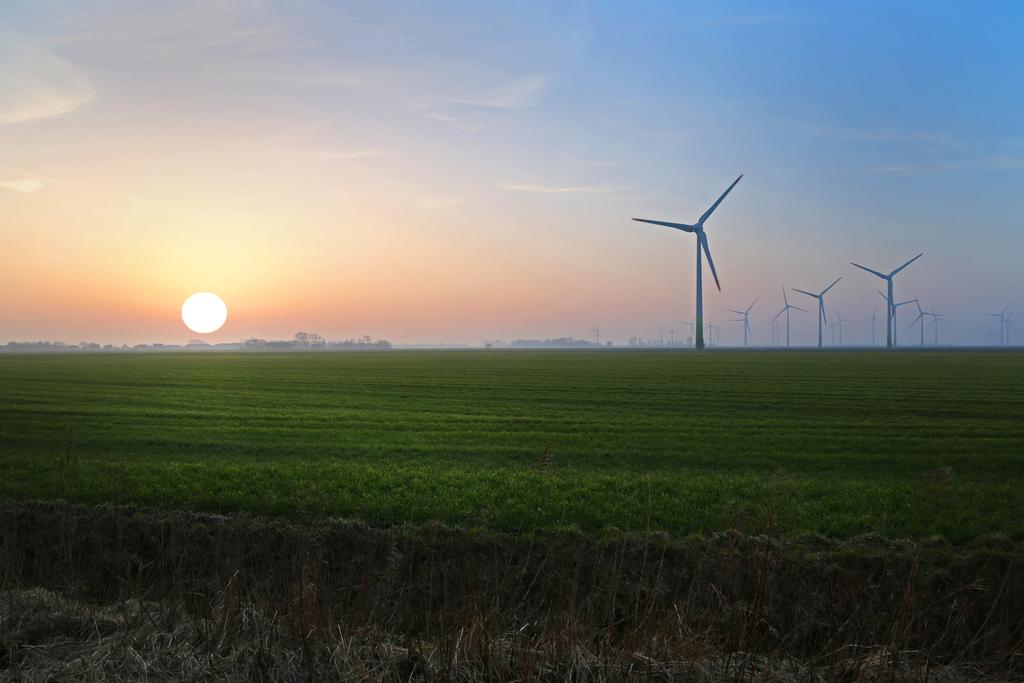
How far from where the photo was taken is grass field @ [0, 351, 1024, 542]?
539 inches

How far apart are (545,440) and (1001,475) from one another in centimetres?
1325

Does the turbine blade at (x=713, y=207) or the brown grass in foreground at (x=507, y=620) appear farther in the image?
the turbine blade at (x=713, y=207)

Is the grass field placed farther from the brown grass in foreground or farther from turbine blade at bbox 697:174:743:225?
turbine blade at bbox 697:174:743:225

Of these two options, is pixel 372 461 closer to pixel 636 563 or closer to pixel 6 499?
pixel 6 499

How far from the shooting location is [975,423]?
2728 cm

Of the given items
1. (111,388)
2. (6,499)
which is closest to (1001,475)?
(6,499)

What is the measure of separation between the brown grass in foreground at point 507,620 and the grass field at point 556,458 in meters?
1.22

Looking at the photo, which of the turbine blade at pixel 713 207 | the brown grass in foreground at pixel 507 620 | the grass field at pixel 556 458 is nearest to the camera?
the brown grass in foreground at pixel 507 620

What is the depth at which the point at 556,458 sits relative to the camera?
20.1 meters

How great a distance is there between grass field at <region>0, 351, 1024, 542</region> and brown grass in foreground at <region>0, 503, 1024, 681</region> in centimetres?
122

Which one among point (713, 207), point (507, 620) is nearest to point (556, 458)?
point (507, 620)

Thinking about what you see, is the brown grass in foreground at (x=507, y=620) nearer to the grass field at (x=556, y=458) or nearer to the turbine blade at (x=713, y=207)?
the grass field at (x=556, y=458)

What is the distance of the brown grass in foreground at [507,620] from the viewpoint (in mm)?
5355

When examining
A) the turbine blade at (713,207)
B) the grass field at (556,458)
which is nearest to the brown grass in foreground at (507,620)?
the grass field at (556,458)
